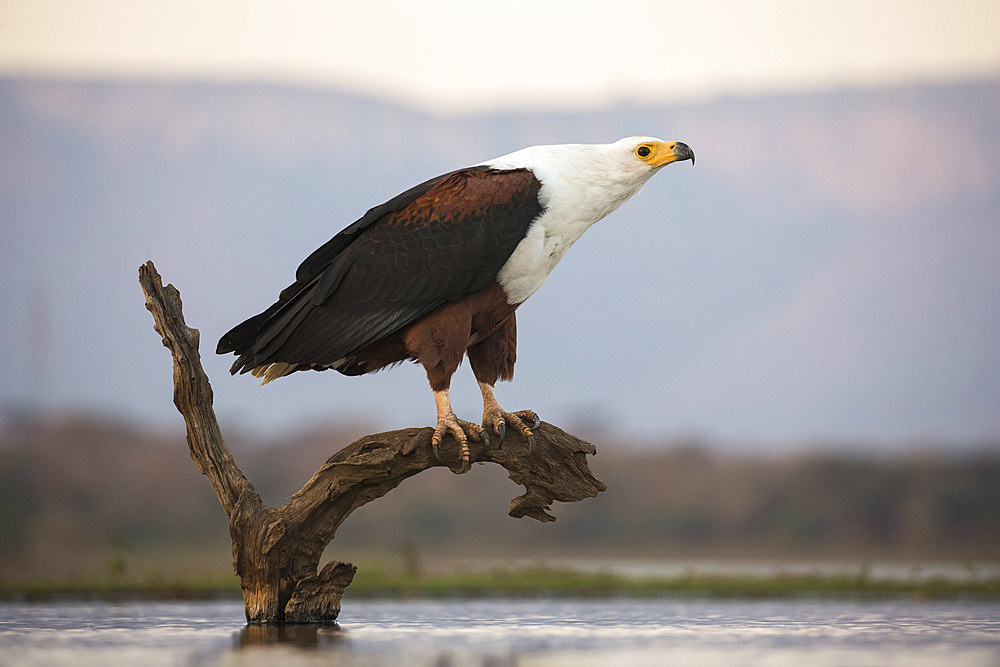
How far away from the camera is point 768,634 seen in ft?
22.4

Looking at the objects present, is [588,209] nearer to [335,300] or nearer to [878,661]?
[335,300]

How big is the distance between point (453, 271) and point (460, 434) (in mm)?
1065

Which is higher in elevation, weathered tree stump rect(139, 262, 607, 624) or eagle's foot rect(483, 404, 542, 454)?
eagle's foot rect(483, 404, 542, 454)

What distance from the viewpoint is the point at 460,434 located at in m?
7.09

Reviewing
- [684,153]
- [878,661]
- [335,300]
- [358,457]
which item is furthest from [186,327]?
[878,661]

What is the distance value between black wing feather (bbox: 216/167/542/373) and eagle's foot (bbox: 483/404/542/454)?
0.88 m

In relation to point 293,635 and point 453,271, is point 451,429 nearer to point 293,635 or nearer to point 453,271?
point 453,271

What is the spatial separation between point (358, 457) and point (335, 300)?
112 centimetres

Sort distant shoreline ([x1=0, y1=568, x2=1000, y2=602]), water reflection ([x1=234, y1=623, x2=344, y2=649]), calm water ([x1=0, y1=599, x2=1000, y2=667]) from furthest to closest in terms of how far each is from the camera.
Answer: distant shoreline ([x1=0, y1=568, x2=1000, y2=602]), water reflection ([x1=234, y1=623, x2=344, y2=649]), calm water ([x1=0, y1=599, x2=1000, y2=667])

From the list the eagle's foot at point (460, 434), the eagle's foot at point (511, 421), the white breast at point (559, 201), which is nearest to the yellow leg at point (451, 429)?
the eagle's foot at point (460, 434)

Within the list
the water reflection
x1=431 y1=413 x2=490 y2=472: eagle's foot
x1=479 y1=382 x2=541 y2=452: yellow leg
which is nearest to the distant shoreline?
the water reflection

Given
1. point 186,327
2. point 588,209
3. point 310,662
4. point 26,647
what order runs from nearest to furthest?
point 310,662 < point 26,647 < point 588,209 < point 186,327

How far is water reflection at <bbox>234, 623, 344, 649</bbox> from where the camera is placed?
6.16m

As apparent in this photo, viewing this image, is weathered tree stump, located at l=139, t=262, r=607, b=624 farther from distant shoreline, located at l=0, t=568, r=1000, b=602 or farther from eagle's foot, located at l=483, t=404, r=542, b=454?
distant shoreline, located at l=0, t=568, r=1000, b=602
